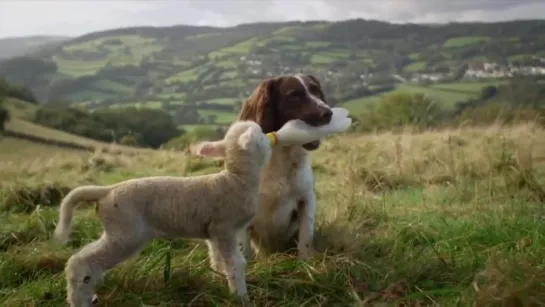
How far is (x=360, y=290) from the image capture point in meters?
4.16

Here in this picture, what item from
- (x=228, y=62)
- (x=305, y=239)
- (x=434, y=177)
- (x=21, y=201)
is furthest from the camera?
(x=228, y=62)

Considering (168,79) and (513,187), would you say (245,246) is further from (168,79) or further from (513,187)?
(168,79)

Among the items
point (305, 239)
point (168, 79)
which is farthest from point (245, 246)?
point (168, 79)

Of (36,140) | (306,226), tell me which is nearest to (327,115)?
(306,226)

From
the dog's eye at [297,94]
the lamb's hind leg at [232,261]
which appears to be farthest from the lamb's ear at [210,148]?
the dog's eye at [297,94]

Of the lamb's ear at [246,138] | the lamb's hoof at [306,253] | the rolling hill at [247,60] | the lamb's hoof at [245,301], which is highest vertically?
the lamb's ear at [246,138]

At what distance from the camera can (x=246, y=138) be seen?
3670 millimetres

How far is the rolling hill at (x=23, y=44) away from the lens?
56.2 metres

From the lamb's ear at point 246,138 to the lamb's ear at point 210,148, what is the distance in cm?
15

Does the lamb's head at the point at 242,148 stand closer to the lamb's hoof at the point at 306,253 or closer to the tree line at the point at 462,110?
the lamb's hoof at the point at 306,253

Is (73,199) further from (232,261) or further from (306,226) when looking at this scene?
(306,226)

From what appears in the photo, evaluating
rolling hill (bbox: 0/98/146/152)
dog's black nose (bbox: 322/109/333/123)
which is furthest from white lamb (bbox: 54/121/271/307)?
rolling hill (bbox: 0/98/146/152)

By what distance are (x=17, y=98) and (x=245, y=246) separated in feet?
98.5

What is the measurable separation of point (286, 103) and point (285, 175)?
1.81 feet
